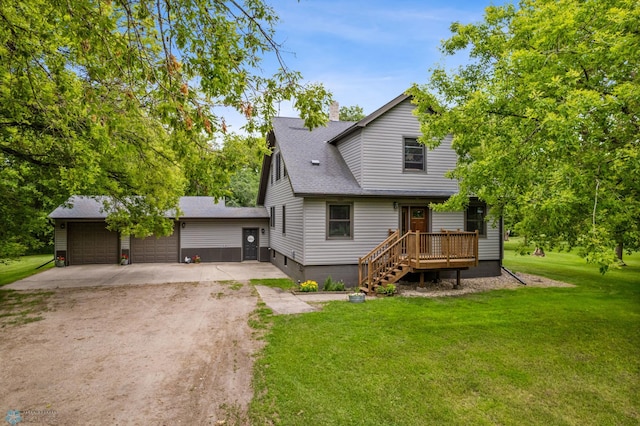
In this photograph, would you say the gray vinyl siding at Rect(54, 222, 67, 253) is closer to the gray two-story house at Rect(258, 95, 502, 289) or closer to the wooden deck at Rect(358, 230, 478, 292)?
the gray two-story house at Rect(258, 95, 502, 289)

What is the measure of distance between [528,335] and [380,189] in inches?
261

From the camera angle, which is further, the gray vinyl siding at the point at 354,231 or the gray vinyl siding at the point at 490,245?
the gray vinyl siding at the point at 490,245

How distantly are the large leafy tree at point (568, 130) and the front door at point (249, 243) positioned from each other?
12987 millimetres

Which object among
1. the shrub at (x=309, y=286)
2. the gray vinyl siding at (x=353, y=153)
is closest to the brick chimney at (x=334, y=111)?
the gray vinyl siding at (x=353, y=153)

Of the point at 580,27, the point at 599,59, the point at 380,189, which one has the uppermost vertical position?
the point at 580,27

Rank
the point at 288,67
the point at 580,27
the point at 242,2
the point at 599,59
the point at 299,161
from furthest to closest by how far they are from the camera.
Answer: the point at 299,161 < the point at 580,27 < the point at 599,59 < the point at 288,67 < the point at 242,2

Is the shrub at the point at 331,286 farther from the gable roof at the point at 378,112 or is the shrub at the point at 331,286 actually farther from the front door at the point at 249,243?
the front door at the point at 249,243

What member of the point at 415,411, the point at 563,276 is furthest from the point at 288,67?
the point at 563,276

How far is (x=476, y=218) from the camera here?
13.9 metres

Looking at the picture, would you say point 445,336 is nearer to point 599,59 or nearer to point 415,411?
point 415,411

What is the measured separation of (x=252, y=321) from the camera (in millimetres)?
8070

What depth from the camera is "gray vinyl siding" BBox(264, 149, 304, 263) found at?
42.0 ft

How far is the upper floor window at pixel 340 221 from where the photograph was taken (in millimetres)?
12359

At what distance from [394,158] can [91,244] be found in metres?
15.7
